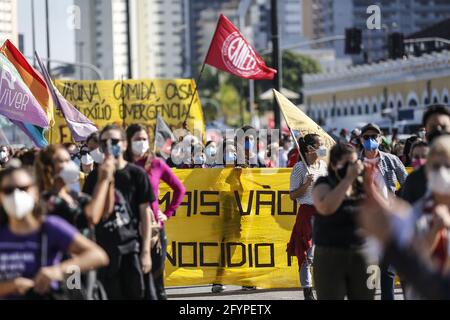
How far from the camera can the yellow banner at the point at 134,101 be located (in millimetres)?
24391

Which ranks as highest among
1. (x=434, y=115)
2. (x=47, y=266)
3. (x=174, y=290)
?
(x=434, y=115)

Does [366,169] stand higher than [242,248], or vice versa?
[366,169]

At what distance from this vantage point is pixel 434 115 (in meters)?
9.46

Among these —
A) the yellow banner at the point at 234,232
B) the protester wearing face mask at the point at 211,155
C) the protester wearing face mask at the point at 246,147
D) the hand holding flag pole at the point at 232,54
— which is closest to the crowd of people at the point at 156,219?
the yellow banner at the point at 234,232

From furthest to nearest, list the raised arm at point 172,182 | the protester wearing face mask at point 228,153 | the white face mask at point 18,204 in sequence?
the protester wearing face mask at point 228,153 < the raised arm at point 172,182 < the white face mask at point 18,204

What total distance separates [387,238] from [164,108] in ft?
67.3

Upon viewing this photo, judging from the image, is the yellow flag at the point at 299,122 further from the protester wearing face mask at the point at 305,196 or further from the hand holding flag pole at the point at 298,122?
the protester wearing face mask at the point at 305,196

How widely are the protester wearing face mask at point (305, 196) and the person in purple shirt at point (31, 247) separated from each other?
5.89m

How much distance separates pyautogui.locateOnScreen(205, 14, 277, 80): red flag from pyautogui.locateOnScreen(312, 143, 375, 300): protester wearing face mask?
11383mm

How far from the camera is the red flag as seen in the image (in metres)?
20.1

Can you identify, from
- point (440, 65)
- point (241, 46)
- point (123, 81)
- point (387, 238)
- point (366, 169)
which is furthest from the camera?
point (440, 65)

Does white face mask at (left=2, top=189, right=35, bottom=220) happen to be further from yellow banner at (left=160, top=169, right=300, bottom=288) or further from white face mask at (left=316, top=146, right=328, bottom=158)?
yellow banner at (left=160, top=169, right=300, bottom=288)
